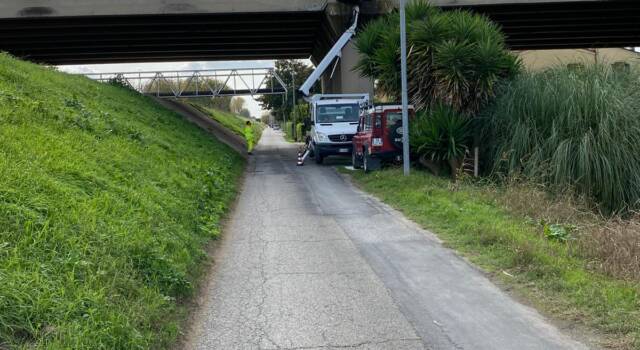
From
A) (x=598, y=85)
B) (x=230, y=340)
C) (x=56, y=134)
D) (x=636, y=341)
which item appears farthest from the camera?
(x=598, y=85)

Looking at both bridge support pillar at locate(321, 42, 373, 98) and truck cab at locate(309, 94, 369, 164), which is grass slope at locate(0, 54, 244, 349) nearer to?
truck cab at locate(309, 94, 369, 164)

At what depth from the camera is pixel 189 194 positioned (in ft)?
36.1

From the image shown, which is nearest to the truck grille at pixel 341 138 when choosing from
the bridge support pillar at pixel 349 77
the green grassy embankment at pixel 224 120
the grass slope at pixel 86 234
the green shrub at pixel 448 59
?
the green shrub at pixel 448 59

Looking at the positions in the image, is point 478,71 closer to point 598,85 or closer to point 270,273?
point 598,85

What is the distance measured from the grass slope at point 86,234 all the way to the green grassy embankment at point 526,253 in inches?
143

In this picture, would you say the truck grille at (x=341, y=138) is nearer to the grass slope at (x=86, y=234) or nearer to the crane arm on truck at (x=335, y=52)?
the crane arm on truck at (x=335, y=52)

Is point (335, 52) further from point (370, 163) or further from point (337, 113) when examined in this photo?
point (370, 163)

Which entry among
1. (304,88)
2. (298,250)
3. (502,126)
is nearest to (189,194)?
(298,250)

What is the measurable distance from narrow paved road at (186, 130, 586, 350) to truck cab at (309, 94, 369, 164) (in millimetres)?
13159

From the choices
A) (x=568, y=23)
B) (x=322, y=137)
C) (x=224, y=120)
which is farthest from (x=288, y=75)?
(x=322, y=137)

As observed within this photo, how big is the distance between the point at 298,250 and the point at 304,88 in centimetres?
1789

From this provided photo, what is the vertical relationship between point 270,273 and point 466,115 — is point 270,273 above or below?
below

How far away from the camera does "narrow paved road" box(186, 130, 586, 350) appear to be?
5117 mm

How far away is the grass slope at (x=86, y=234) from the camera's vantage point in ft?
14.1
